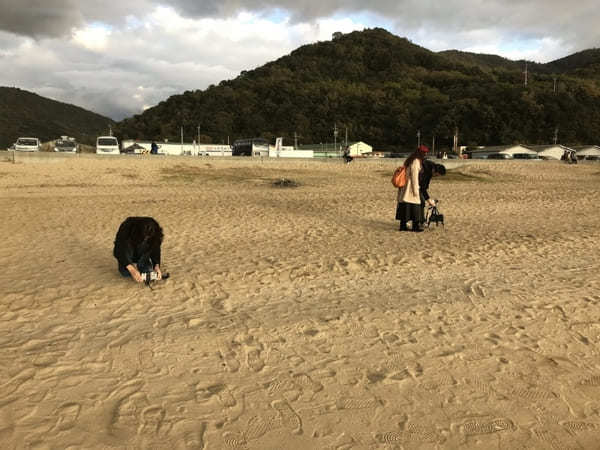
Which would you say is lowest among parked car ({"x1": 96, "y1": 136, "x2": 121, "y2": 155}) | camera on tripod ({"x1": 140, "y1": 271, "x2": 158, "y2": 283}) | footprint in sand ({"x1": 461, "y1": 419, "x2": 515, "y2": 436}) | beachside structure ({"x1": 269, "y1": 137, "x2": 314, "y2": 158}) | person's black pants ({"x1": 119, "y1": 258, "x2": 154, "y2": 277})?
footprint in sand ({"x1": 461, "y1": 419, "x2": 515, "y2": 436})

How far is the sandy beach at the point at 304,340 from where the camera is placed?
97.8 inches

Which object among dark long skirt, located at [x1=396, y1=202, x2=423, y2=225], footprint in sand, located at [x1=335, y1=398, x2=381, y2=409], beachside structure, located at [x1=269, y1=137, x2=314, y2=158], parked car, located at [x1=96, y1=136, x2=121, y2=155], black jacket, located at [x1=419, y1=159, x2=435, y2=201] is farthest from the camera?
beachside structure, located at [x1=269, y1=137, x2=314, y2=158]

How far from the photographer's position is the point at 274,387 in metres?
2.88

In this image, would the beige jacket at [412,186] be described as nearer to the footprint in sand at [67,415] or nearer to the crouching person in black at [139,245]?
the crouching person in black at [139,245]

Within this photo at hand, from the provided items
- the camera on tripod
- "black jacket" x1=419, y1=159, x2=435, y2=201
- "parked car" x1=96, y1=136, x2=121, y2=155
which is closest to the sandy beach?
the camera on tripod

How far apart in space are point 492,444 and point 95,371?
2553 millimetres

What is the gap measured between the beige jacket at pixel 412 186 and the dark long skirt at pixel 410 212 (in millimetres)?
117

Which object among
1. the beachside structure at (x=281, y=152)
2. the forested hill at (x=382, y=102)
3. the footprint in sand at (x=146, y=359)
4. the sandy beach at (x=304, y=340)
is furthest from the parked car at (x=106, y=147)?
the forested hill at (x=382, y=102)

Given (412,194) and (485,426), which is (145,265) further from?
(412,194)

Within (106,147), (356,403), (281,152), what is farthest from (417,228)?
(281,152)

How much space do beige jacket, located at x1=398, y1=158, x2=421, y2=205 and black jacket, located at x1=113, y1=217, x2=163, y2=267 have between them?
4.71 m

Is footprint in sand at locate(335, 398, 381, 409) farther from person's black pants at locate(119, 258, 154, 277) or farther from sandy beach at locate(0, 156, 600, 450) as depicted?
person's black pants at locate(119, 258, 154, 277)

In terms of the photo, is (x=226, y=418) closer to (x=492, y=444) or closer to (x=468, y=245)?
(x=492, y=444)

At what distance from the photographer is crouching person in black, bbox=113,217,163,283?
4.42 metres
